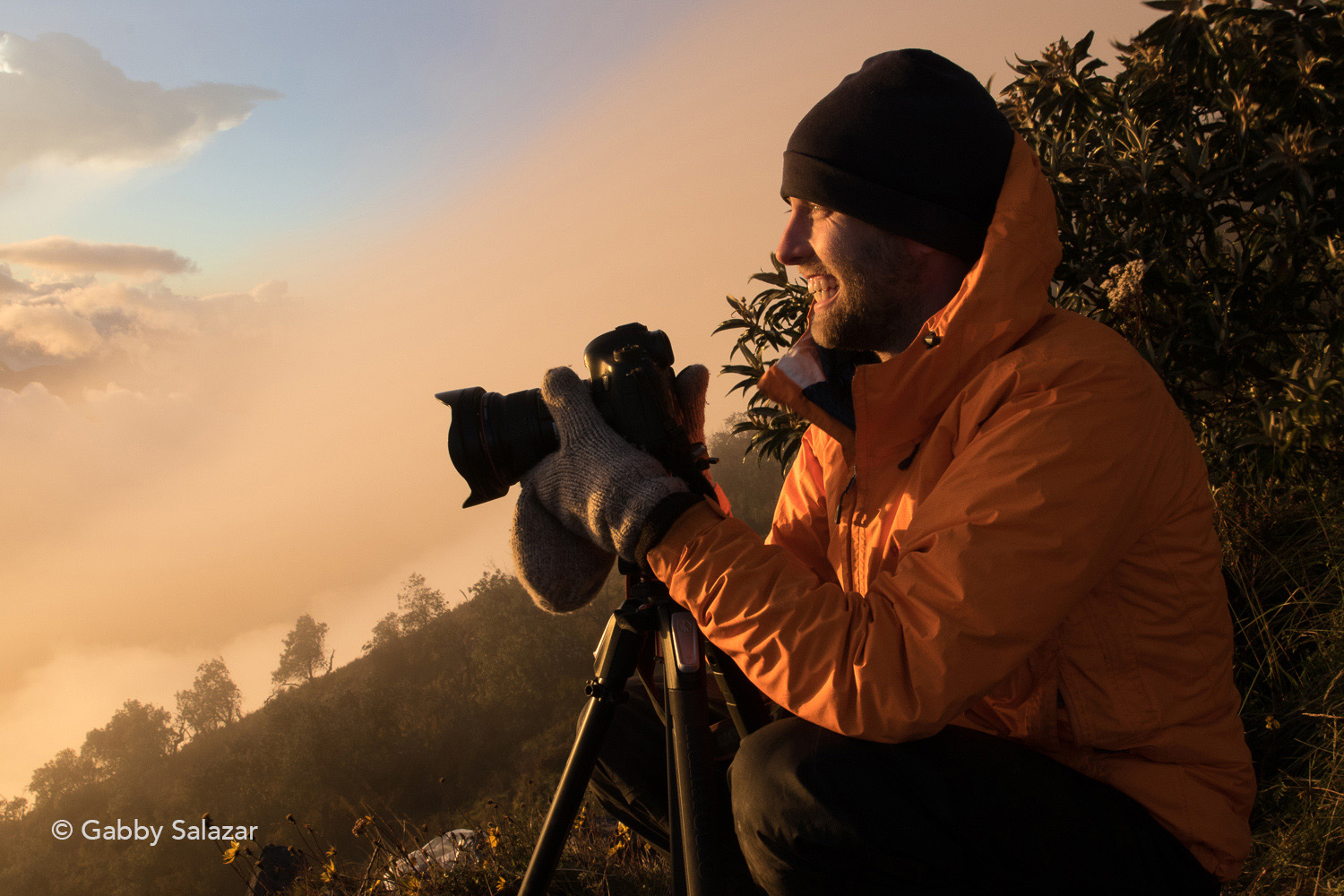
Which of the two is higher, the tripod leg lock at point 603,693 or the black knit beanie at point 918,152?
the black knit beanie at point 918,152

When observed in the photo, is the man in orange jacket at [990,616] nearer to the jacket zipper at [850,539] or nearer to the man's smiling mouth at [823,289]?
the jacket zipper at [850,539]

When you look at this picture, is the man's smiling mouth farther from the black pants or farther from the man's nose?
the black pants

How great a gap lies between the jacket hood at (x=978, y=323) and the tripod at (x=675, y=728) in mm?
616

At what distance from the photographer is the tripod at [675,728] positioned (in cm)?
144

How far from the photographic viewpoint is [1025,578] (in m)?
1.23

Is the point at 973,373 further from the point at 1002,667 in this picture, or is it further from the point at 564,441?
the point at 564,441

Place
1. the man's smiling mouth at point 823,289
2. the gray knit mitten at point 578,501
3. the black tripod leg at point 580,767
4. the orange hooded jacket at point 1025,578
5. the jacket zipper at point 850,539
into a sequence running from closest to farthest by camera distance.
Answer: the orange hooded jacket at point 1025,578 < the gray knit mitten at point 578,501 < the black tripod leg at point 580,767 < the jacket zipper at point 850,539 < the man's smiling mouth at point 823,289

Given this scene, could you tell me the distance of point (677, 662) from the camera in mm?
1577

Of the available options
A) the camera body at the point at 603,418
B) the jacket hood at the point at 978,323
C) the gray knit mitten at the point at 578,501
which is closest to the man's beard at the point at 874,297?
the jacket hood at the point at 978,323

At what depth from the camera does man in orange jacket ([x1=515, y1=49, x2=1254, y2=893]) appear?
1.25 m

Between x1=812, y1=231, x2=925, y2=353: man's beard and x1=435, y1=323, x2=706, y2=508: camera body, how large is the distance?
46 centimetres

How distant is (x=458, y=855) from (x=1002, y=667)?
8.22 feet

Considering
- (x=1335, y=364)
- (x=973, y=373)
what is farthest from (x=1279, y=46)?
(x=973, y=373)

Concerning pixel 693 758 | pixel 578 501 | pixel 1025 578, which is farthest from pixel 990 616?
pixel 578 501
